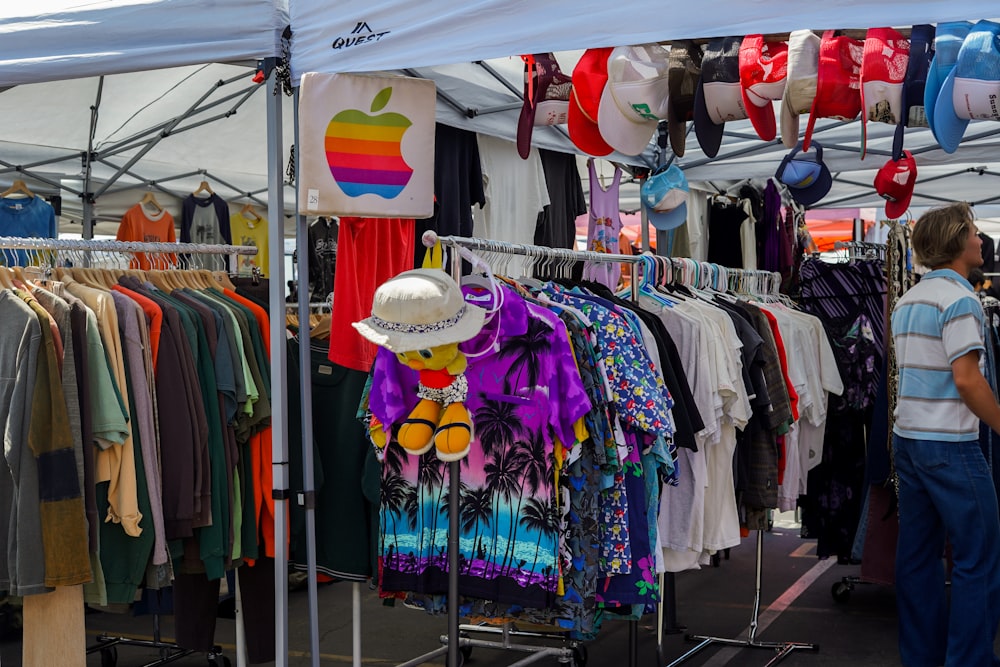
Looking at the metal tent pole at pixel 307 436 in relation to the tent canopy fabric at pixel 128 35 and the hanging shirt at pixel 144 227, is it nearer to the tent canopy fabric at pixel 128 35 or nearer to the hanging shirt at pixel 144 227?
the tent canopy fabric at pixel 128 35

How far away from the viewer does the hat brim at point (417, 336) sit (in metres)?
2.70

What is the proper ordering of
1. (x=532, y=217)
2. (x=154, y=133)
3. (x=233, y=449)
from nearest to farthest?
(x=233, y=449)
(x=532, y=217)
(x=154, y=133)

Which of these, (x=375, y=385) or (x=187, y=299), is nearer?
(x=375, y=385)

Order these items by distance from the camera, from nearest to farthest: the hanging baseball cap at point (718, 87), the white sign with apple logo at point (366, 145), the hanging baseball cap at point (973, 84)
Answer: the hanging baseball cap at point (973, 84), the white sign with apple logo at point (366, 145), the hanging baseball cap at point (718, 87)

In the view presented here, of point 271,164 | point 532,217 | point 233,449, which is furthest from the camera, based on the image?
point 532,217

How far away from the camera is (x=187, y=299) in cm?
359

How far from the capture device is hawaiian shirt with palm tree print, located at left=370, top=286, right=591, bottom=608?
3.06 meters

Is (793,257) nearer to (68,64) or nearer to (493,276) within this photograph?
(493,276)

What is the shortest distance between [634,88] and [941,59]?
969mm

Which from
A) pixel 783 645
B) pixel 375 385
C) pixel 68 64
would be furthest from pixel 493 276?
pixel 783 645

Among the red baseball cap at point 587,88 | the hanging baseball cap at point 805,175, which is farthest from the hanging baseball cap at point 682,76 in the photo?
the hanging baseball cap at point 805,175

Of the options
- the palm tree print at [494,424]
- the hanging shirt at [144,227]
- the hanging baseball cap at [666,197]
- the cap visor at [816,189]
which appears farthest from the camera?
the hanging shirt at [144,227]

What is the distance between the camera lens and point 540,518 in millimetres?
3086

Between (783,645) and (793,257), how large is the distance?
2.99m
